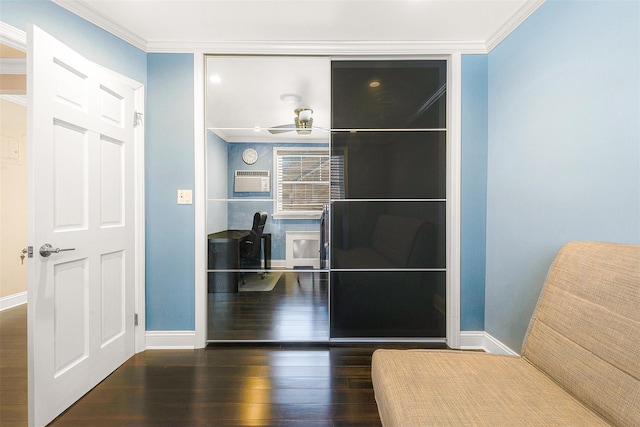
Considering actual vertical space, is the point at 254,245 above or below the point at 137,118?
below

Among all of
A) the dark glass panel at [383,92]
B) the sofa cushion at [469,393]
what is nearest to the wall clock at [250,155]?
the dark glass panel at [383,92]

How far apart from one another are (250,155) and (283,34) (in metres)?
0.99

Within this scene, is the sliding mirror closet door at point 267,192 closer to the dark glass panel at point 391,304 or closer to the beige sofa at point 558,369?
the dark glass panel at point 391,304

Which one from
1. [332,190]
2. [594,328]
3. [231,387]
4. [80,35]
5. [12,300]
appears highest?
[80,35]

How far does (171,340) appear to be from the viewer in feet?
7.70

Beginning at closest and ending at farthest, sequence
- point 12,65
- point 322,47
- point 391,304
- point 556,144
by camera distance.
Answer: point 556,144, point 322,47, point 391,304, point 12,65

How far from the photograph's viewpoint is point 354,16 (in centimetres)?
197

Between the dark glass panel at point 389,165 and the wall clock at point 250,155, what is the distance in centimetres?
67

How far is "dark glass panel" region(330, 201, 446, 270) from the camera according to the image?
237 centimetres

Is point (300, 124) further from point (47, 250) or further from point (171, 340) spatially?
point (171, 340)

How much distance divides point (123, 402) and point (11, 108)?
12.7ft

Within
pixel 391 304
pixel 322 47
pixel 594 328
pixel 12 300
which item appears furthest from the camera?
pixel 12 300

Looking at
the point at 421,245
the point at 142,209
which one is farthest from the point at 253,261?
the point at 421,245

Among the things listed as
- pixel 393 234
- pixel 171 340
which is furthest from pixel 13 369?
pixel 393 234
